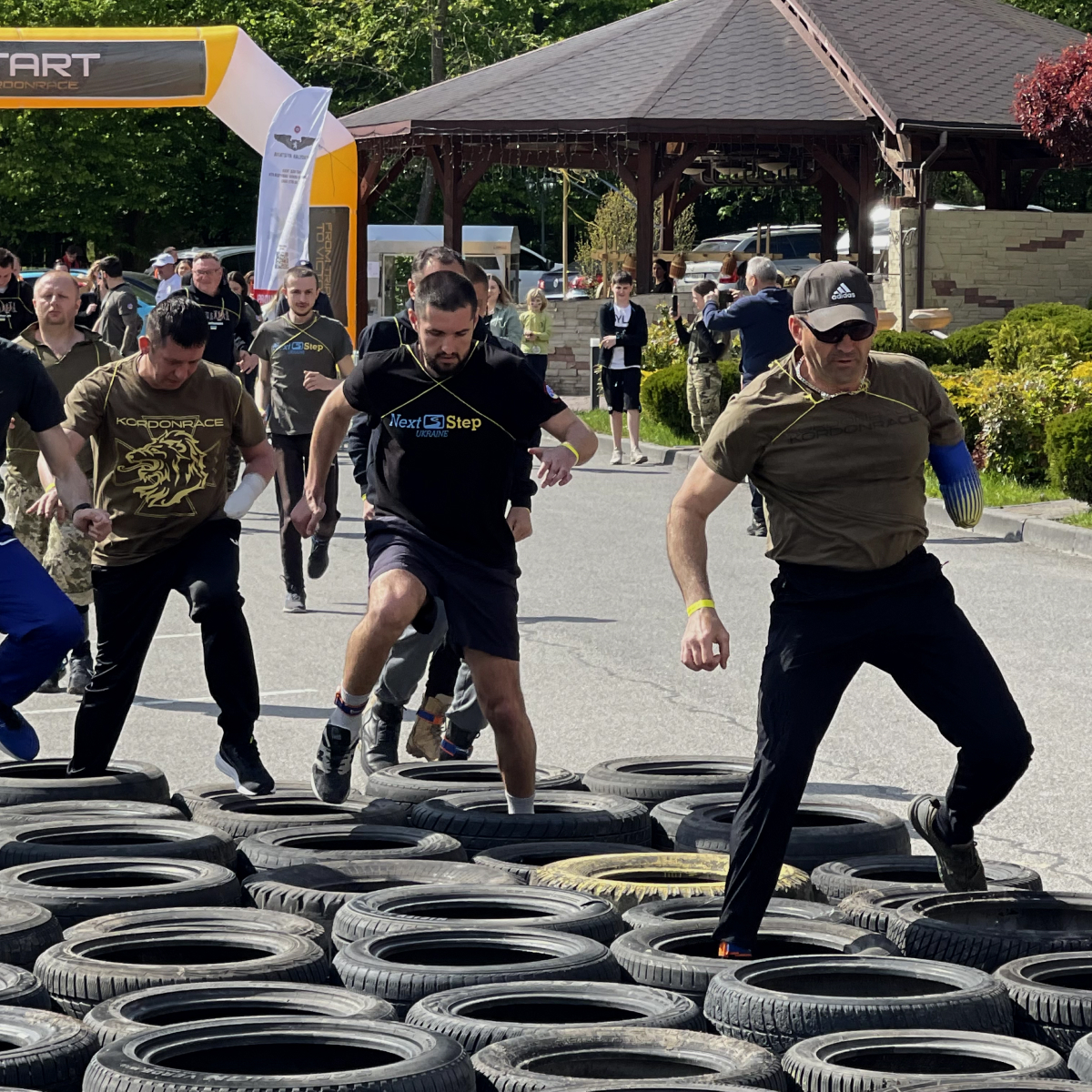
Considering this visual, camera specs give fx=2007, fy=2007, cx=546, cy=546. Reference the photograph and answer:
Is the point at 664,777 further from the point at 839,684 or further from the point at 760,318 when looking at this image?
the point at 760,318

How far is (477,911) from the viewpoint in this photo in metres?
5.61

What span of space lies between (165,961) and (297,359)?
788cm

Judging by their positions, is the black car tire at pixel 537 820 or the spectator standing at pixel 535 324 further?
the spectator standing at pixel 535 324

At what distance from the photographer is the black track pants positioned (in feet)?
17.2

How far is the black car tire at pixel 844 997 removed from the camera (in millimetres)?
4555

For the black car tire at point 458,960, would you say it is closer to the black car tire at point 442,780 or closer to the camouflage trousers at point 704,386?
the black car tire at point 442,780

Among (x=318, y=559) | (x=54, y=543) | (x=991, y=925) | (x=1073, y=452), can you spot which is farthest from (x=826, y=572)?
(x=1073, y=452)

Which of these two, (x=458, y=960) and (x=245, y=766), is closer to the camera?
(x=458, y=960)

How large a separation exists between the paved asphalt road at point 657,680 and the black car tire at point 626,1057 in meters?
2.75

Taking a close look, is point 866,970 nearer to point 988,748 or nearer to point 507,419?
point 988,748

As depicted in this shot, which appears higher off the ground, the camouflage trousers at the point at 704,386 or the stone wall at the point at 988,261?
the stone wall at the point at 988,261

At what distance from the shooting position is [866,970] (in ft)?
16.2

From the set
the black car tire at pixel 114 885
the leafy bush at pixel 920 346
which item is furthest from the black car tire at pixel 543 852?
the leafy bush at pixel 920 346

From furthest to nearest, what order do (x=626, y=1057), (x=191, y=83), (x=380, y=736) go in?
(x=191, y=83)
(x=380, y=736)
(x=626, y=1057)
